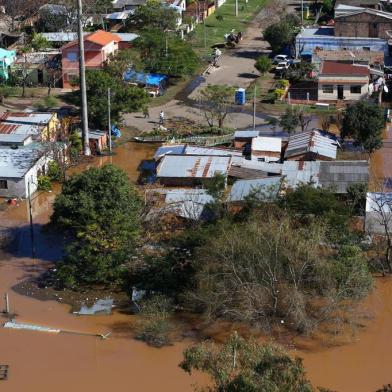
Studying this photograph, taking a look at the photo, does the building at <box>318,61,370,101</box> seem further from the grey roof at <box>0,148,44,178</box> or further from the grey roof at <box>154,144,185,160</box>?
the grey roof at <box>0,148,44,178</box>

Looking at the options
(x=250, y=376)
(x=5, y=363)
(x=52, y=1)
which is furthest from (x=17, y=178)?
(x=52, y=1)

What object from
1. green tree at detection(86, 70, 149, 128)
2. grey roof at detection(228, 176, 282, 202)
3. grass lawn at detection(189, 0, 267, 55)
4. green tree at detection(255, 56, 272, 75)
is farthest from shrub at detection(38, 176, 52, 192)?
grass lawn at detection(189, 0, 267, 55)

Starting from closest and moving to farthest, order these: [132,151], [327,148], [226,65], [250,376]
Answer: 1. [250,376]
2. [327,148]
3. [132,151]
4. [226,65]

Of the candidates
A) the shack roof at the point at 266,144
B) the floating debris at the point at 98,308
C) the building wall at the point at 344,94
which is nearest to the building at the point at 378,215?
the shack roof at the point at 266,144

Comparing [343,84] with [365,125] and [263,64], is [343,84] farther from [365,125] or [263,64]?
[365,125]

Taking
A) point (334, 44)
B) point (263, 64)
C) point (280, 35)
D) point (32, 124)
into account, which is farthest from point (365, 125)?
point (280, 35)

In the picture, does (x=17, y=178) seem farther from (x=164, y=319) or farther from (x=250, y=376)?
(x=250, y=376)
